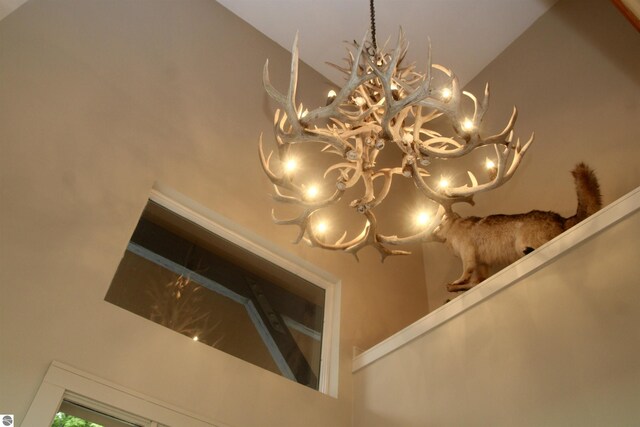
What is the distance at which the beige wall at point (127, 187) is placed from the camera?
2.34 meters

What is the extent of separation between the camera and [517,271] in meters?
2.51

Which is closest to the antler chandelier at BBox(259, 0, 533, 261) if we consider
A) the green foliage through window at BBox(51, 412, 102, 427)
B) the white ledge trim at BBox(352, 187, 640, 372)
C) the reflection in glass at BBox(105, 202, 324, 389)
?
the white ledge trim at BBox(352, 187, 640, 372)

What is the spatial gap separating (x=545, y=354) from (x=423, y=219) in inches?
32.3

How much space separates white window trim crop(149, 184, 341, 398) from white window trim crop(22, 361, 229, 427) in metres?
0.89

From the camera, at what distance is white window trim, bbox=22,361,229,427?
6.86 feet

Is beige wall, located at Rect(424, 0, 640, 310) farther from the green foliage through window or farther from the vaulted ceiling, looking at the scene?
the green foliage through window

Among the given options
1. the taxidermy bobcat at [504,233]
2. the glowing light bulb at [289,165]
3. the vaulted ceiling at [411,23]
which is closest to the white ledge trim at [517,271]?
the taxidermy bobcat at [504,233]

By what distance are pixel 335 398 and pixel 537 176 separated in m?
1.90

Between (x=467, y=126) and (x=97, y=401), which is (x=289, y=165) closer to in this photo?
(x=467, y=126)

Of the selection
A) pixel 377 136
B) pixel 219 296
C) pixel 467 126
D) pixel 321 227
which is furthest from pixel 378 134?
pixel 219 296

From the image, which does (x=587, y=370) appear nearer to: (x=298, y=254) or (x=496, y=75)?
(x=298, y=254)

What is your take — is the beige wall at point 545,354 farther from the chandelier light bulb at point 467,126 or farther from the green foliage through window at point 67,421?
the green foliage through window at point 67,421

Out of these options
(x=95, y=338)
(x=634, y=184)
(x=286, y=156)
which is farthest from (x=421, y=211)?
(x=95, y=338)

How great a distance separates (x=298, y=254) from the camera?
3439 millimetres
